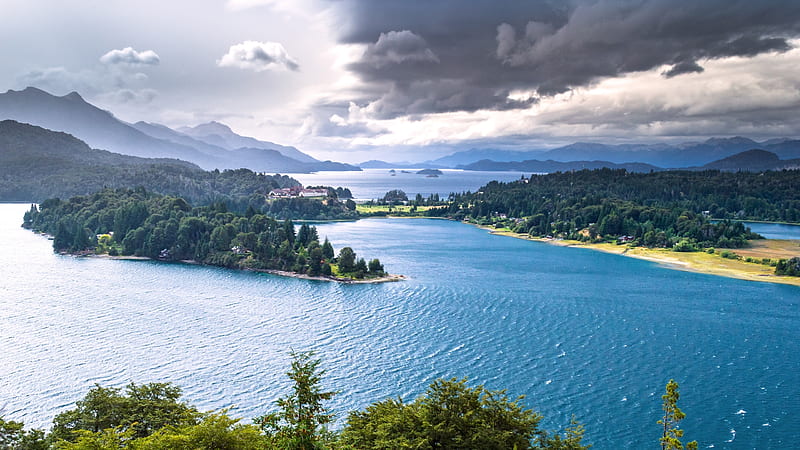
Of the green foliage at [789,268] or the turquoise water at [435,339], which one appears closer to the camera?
the turquoise water at [435,339]

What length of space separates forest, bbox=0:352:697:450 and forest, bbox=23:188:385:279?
54625 mm

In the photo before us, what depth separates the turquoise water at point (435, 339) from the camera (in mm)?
36594

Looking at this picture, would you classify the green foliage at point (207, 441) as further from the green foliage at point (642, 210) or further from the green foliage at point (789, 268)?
the green foliage at point (642, 210)

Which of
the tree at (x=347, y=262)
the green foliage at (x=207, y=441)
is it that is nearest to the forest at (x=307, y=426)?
the green foliage at (x=207, y=441)

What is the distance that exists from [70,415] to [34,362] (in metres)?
22.0

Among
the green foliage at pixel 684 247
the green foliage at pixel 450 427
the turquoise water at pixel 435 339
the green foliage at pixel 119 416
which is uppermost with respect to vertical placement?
the green foliage at pixel 684 247

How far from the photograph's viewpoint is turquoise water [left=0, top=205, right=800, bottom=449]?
3659cm

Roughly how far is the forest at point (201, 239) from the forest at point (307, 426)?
54625 mm

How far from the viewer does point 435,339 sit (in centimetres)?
5016

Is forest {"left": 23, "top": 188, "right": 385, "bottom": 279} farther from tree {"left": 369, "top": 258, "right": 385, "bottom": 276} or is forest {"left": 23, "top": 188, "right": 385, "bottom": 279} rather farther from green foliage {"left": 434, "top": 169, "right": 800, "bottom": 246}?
green foliage {"left": 434, "top": 169, "right": 800, "bottom": 246}

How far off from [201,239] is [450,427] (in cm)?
8827

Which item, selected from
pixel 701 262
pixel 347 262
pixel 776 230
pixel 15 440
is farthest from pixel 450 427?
pixel 776 230

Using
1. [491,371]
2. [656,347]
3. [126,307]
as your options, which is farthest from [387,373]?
[126,307]

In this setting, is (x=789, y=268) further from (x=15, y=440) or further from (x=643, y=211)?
(x=15, y=440)
